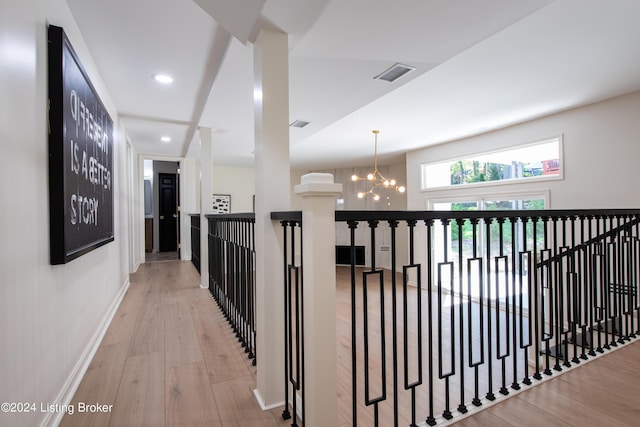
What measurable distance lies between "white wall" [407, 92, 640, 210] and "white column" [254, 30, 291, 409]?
4207 millimetres

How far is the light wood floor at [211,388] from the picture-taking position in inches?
59.3

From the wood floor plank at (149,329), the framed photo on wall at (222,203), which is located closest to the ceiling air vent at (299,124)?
the wood floor plank at (149,329)

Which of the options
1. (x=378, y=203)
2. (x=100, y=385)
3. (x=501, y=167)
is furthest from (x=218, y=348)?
(x=378, y=203)

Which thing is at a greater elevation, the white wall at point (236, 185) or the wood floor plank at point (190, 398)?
the white wall at point (236, 185)

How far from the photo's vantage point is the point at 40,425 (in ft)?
4.36

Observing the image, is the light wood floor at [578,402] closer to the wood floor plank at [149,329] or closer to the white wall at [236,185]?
the wood floor plank at [149,329]

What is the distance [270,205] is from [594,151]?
4407mm

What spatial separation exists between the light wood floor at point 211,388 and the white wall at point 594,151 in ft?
7.48

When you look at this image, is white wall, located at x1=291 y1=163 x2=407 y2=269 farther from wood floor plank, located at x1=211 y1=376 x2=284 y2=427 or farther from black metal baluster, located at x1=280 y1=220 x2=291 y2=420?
black metal baluster, located at x1=280 y1=220 x2=291 y2=420

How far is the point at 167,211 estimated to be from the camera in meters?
8.14

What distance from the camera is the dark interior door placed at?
8.07 m

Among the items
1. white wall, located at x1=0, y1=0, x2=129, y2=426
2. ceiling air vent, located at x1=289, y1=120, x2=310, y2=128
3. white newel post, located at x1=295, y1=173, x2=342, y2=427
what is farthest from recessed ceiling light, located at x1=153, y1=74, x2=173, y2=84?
white newel post, located at x1=295, y1=173, x2=342, y2=427

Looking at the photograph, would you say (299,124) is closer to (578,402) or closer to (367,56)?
(367,56)

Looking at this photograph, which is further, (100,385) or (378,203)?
(378,203)
